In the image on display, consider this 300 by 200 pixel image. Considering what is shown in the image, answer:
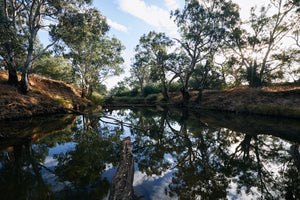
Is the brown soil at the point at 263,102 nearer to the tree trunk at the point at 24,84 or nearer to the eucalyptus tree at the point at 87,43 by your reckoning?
the eucalyptus tree at the point at 87,43

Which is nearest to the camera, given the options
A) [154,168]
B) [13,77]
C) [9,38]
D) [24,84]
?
[154,168]

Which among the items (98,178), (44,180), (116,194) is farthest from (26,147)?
(116,194)

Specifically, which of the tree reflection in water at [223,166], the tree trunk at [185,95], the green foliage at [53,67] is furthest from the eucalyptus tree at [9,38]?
the tree trunk at [185,95]

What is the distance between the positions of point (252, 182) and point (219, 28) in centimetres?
2039

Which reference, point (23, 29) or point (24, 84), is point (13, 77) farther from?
point (23, 29)

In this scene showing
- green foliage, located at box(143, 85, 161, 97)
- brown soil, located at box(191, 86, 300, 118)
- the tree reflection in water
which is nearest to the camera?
the tree reflection in water

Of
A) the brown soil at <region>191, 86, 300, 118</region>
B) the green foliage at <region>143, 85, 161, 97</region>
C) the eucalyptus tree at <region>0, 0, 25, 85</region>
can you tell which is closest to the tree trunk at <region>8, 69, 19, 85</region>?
the eucalyptus tree at <region>0, 0, 25, 85</region>

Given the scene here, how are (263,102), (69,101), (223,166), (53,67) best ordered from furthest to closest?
(53,67) → (263,102) → (69,101) → (223,166)

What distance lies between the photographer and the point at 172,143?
17.5 feet

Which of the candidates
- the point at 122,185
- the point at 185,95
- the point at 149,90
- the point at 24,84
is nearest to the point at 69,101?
the point at 24,84

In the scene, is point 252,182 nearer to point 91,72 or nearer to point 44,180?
point 44,180

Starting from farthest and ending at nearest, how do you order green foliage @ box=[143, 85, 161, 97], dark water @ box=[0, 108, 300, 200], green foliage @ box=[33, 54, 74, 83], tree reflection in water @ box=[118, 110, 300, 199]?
1. green foliage @ box=[143, 85, 161, 97]
2. green foliage @ box=[33, 54, 74, 83]
3. tree reflection in water @ box=[118, 110, 300, 199]
4. dark water @ box=[0, 108, 300, 200]

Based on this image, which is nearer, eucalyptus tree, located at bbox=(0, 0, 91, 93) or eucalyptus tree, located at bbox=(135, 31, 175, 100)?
eucalyptus tree, located at bbox=(0, 0, 91, 93)

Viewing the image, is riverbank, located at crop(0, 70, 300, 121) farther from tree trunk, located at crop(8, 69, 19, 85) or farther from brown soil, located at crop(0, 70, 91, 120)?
tree trunk, located at crop(8, 69, 19, 85)
